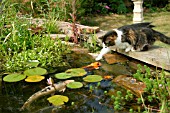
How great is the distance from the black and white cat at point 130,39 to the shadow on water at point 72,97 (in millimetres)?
456

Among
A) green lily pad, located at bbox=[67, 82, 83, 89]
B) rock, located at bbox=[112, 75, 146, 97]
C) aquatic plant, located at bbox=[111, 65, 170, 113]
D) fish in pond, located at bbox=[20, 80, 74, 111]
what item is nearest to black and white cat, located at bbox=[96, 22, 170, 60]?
rock, located at bbox=[112, 75, 146, 97]

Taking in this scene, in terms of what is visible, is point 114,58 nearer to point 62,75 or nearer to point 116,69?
point 116,69

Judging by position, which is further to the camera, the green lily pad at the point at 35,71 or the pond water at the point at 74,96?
the green lily pad at the point at 35,71

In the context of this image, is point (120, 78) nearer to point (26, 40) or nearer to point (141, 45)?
point (141, 45)

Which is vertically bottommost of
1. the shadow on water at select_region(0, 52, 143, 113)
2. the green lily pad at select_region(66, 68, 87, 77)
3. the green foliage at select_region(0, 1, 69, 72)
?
the shadow on water at select_region(0, 52, 143, 113)

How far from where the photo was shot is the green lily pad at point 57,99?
10.1ft

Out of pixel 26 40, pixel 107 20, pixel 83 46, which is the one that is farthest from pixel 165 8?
pixel 26 40

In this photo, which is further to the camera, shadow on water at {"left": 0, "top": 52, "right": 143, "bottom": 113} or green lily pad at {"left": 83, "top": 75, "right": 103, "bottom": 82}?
green lily pad at {"left": 83, "top": 75, "right": 103, "bottom": 82}

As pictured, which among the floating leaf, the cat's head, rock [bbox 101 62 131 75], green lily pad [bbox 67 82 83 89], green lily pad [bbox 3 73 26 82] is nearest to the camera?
green lily pad [bbox 67 82 83 89]

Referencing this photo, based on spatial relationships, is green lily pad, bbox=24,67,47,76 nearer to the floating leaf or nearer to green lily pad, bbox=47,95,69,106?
the floating leaf

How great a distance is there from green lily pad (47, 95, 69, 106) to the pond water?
4 cm

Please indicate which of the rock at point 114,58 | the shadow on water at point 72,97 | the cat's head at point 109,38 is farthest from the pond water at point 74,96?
the cat's head at point 109,38

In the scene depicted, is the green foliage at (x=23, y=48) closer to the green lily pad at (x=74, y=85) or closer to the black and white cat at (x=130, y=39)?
the black and white cat at (x=130, y=39)

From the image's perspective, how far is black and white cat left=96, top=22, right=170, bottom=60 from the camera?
14.3 ft
